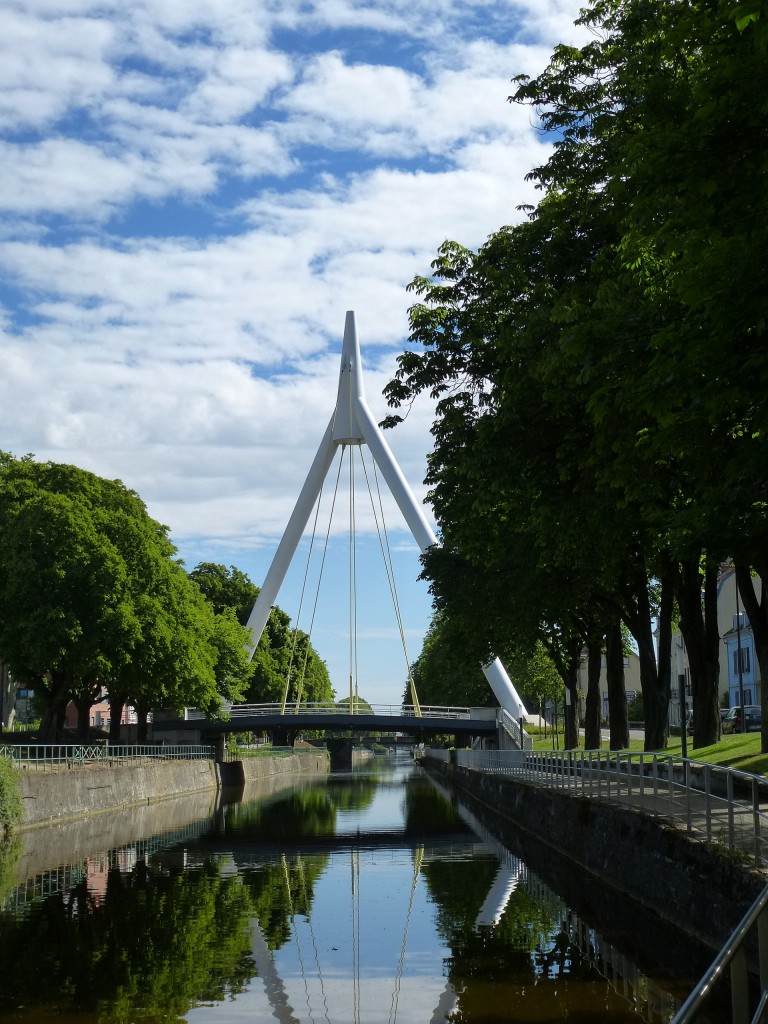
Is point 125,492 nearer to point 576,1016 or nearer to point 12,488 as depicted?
point 12,488

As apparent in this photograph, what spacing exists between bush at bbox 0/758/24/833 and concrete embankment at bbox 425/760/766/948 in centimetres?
1116

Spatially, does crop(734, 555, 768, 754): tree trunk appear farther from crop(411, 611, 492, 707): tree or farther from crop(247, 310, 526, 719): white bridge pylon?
A: crop(247, 310, 526, 719): white bridge pylon

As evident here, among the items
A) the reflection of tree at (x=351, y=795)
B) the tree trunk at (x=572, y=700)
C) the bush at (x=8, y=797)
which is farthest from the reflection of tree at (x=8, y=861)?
the reflection of tree at (x=351, y=795)

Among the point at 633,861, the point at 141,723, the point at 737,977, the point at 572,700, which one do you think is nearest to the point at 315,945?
the point at 633,861

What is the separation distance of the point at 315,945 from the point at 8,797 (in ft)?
48.2

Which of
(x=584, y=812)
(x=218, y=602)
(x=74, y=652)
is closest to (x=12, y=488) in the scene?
(x=74, y=652)

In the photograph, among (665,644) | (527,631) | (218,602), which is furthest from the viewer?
(218,602)

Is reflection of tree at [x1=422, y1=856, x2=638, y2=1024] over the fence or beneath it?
beneath

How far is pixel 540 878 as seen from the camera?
2136cm

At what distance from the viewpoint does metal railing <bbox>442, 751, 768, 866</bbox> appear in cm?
1278

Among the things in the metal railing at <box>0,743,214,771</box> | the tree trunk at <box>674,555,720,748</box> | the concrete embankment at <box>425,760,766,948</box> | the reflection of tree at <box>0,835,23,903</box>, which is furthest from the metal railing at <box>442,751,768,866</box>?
the metal railing at <box>0,743,214,771</box>

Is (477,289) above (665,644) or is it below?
above

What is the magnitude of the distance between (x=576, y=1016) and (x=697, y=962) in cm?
198

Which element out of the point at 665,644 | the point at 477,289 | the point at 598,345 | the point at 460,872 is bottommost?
the point at 460,872
